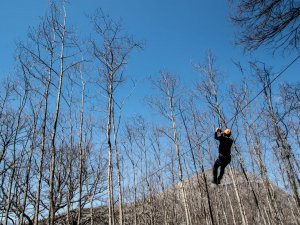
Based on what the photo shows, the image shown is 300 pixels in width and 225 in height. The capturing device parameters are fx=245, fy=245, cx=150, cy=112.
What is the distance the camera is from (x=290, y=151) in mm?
13070

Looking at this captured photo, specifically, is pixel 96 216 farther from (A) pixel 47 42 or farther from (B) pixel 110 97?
(A) pixel 47 42

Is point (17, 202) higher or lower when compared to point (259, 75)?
lower

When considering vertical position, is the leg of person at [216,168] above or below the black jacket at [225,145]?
below

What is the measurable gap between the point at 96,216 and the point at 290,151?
47.6ft

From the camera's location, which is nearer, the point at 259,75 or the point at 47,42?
the point at 47,42

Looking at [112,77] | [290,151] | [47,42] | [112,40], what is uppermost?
[112,40]

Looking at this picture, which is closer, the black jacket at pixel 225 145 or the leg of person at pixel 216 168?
the black jacket at pixel 225 145

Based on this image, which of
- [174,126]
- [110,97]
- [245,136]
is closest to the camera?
[110,97]

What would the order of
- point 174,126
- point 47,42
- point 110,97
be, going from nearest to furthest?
1. point 47,42
2. point 110,97
3. point 174,126

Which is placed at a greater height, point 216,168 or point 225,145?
point 225,145

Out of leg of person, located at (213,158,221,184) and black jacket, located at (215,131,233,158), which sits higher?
black jacket, located at (215,131,233,158)

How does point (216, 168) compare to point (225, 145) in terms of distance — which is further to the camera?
point (216, 168)

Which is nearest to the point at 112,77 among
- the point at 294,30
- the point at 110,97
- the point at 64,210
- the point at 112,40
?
the point at 110,97

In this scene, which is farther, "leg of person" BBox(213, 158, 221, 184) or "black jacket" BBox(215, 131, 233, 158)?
"leg of person" BBox(213, 158, 221, 184)
